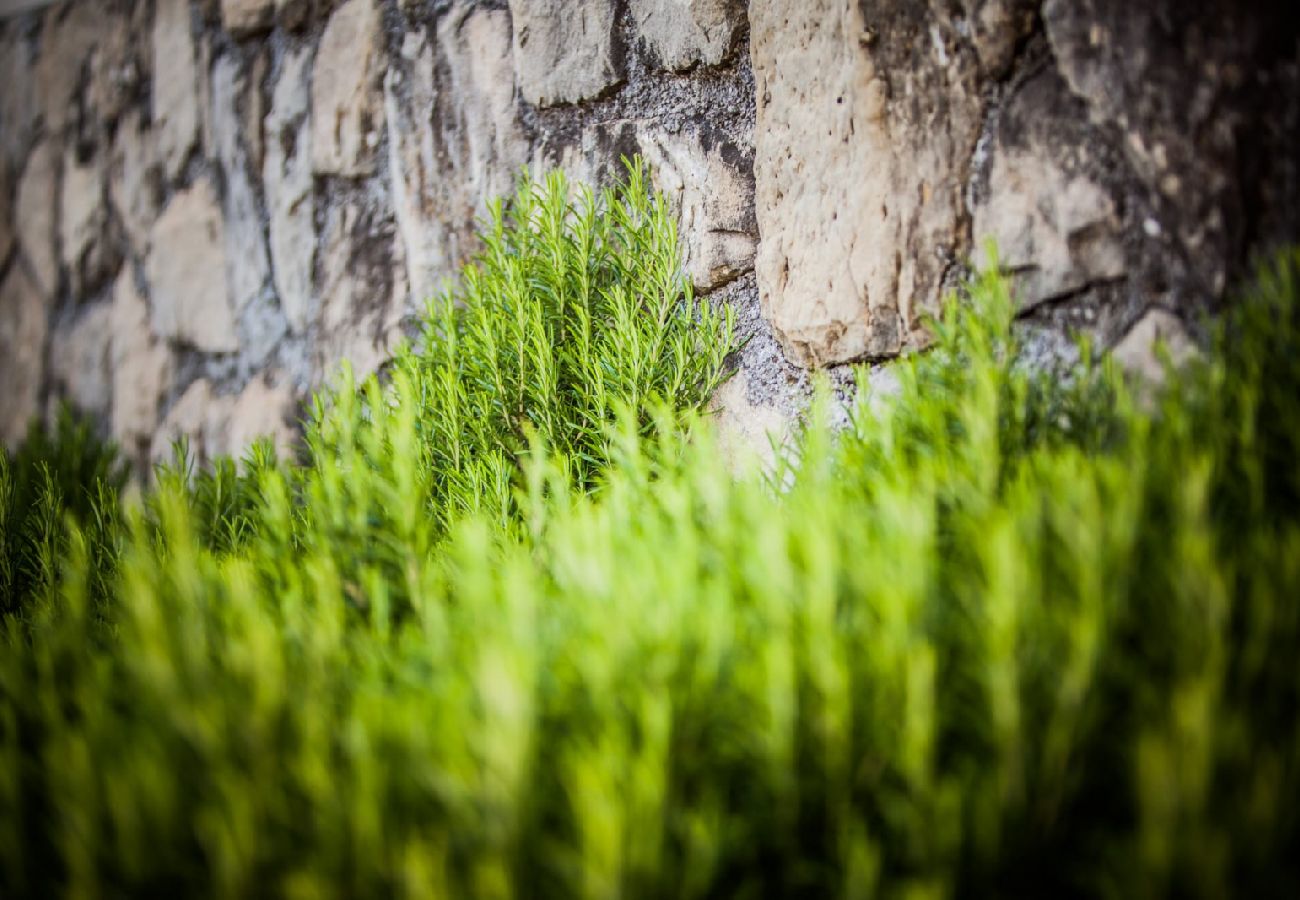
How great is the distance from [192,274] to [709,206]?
1340 mm

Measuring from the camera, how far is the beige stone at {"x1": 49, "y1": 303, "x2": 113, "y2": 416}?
7.11 feet

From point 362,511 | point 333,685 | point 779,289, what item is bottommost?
point 333,685

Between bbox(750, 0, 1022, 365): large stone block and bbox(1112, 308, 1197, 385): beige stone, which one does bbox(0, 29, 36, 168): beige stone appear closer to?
bbox(750, 0, 1022, 365): large stone block

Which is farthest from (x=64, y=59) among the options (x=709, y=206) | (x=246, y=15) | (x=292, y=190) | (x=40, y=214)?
(x=709, y=206)

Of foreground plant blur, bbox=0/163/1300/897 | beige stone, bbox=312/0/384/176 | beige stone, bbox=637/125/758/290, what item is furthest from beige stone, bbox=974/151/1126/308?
beige stone, bbox=312/0/384/176

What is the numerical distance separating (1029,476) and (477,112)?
1177mm

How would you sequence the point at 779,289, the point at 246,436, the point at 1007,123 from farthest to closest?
the point at 246,436, the point at 779,289, the point at 1007,123

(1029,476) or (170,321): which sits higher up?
(170,321)

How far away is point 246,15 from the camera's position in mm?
1821

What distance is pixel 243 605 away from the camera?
696 mm

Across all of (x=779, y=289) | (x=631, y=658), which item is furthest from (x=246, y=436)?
(x=631, y=658)

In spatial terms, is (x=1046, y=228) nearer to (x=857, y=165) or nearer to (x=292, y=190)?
(x=857, y=165)

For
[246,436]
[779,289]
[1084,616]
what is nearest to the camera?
[1084,616]

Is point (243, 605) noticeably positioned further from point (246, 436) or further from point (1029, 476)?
point (246, 436)
